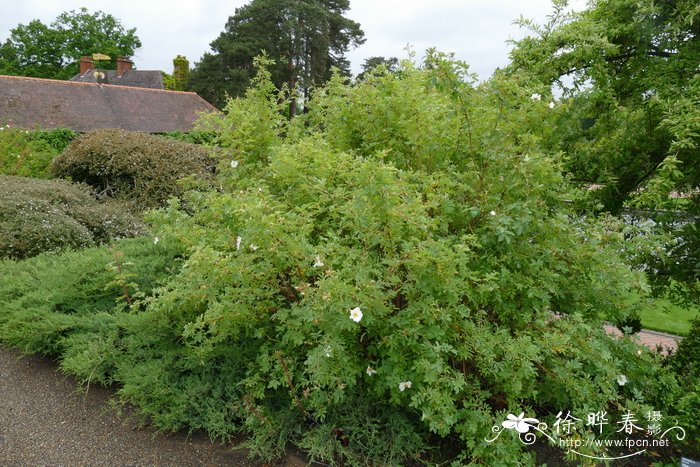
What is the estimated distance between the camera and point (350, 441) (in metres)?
2.64

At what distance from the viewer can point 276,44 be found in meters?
27.0

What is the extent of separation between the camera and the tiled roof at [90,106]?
19406mm

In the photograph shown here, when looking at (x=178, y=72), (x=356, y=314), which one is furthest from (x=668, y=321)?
(x=178, y=72)

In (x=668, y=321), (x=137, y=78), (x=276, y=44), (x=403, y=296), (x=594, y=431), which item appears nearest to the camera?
(x=403, y=296)

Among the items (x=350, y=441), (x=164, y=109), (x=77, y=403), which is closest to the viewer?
(x=350, y=441)

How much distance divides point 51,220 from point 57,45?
4375cm

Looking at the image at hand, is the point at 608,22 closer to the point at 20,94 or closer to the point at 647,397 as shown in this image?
the point at 647,397

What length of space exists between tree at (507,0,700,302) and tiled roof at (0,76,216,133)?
15718 millimetres

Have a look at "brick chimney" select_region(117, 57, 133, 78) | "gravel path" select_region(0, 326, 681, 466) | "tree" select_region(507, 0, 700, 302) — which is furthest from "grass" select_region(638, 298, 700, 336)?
"brick chimney" select_region(117, 57, 133, 78)

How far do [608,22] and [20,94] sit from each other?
22.9 m

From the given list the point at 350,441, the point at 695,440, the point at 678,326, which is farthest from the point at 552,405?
the point at 678,326

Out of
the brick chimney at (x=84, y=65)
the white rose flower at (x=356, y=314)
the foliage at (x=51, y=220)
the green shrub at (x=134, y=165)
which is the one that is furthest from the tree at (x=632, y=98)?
the brick chimney at (x=84, y=65)

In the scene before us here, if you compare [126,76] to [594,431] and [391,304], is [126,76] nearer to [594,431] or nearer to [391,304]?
[391,304]

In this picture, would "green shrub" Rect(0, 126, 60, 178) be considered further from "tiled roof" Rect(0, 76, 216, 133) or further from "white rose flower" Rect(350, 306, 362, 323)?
"white rose flower" Rect(350, 306, 362, 323)
